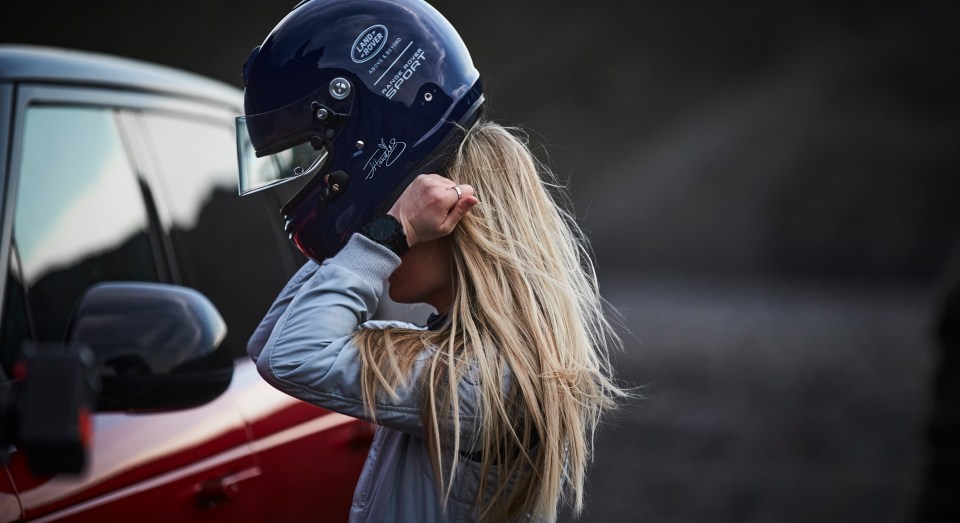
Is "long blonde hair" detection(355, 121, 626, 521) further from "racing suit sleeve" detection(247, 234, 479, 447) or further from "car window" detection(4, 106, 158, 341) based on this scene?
"car window" detection(4, 106, 158, 341)

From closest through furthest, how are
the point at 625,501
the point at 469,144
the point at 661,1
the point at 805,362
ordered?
1. the point at 469,144
2. the point at 625,501
3. the point at 805,362
4. the point at 661,1

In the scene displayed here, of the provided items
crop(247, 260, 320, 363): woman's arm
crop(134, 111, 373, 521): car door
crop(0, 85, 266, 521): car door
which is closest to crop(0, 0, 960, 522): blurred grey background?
crop(134, 111, 373, 521): car door

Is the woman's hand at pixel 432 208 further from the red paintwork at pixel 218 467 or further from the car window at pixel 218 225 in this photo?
the car window at pixel 218 225

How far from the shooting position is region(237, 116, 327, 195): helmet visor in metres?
2.31

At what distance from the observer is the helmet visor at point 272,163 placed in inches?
91.0

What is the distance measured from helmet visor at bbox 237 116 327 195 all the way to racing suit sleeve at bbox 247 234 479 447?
266 mm

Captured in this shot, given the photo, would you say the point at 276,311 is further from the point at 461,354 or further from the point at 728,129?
the point at 728,129

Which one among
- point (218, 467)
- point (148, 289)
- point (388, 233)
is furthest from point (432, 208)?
point (218, 467)

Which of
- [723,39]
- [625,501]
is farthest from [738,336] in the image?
[625,501]

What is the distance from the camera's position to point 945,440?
5.49 feet

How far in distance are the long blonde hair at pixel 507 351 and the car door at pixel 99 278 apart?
0.66 meters

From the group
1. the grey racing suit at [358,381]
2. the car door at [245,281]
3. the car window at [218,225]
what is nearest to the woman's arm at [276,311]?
the grey racing suit at [358,381]

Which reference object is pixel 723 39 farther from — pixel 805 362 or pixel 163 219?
pixel 163 219

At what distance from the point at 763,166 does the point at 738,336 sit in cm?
345
